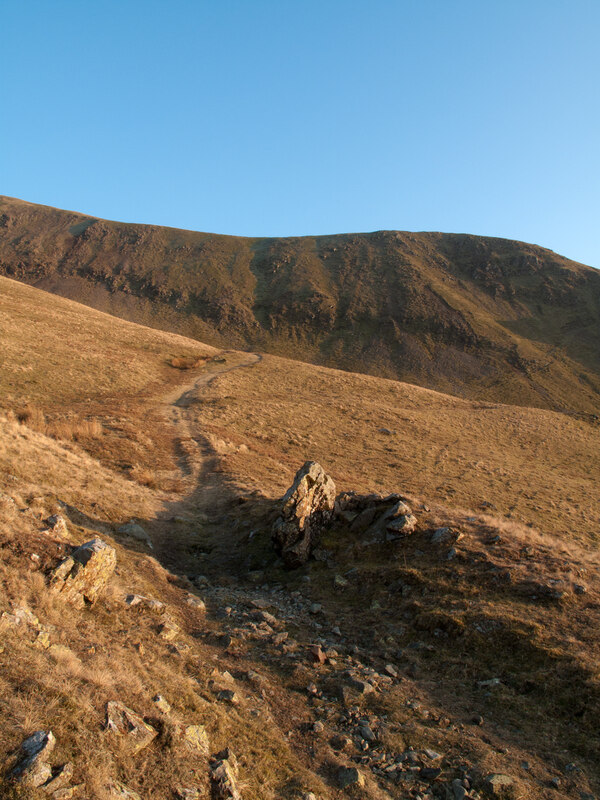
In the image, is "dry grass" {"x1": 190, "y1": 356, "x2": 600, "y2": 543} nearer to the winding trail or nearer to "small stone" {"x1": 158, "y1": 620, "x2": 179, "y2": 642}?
the winding trail

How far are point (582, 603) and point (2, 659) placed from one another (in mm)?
11512

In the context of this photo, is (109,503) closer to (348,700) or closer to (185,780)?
(348,700)

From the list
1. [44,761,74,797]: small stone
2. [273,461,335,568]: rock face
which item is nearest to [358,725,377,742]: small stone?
[44,761,74,797]: small stone

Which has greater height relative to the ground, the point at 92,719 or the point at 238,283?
the point at 238,283

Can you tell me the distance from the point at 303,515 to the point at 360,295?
99.3m

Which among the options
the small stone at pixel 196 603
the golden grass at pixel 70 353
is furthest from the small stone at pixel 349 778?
the golden grass at pixel 70 353

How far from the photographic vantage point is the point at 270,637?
951cm

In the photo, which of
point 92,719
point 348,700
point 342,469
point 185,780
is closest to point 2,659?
point 92,719

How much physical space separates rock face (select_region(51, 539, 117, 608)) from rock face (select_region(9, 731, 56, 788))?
3.74m

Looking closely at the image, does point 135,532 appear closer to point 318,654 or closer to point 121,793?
point 318,654

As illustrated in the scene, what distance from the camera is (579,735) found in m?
7.29

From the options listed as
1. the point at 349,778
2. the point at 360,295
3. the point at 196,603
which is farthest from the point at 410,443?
the point at 360,295

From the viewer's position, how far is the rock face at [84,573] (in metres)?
7.92

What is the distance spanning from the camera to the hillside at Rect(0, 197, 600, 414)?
8606 centimetres
